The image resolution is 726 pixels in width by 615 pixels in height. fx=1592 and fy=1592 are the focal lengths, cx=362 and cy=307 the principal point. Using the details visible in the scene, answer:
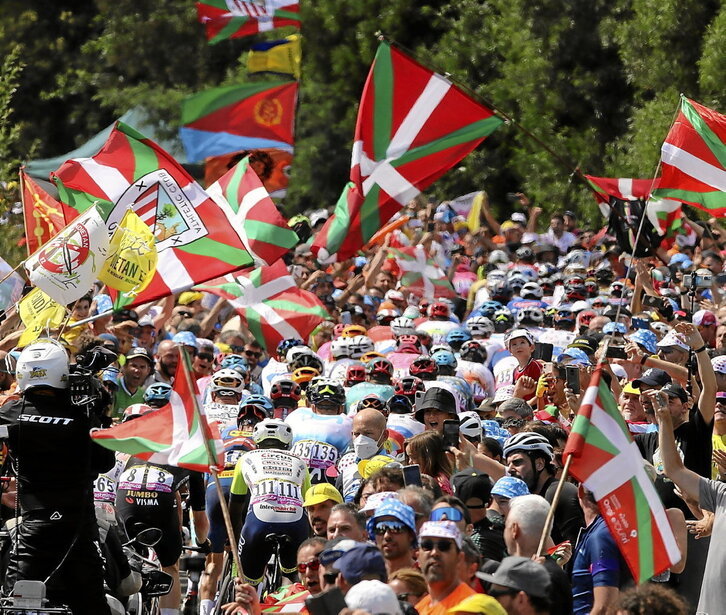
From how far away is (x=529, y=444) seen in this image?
9.62m

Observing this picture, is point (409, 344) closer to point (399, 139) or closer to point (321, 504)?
point (399, 139)

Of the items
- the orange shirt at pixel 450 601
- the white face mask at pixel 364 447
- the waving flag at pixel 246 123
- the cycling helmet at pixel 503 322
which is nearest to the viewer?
the orange shirt at pixel 450 601

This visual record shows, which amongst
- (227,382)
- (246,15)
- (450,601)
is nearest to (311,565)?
(450,601)

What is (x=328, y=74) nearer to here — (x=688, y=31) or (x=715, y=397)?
(x=688, y=31)

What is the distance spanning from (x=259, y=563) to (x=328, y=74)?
99.8 ft

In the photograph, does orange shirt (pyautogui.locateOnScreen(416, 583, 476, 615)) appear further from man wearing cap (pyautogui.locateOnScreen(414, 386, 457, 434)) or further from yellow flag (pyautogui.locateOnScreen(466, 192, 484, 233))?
yellow flag (pyautogui.locateOnScreen(466, 192, 484, 233))

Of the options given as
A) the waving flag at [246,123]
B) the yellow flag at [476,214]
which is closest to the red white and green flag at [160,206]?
the waving flag at [246,123]

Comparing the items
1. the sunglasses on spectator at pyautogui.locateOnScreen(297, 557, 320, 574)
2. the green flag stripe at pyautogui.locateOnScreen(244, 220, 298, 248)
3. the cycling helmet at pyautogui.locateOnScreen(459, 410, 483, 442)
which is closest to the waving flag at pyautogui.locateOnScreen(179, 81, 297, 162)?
the green flag stripe at pyautogui.locateOnScreen(244, 220, 298, 248)

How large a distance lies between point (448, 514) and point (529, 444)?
79.6 inches

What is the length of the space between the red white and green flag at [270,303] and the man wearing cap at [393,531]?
8.96 metres

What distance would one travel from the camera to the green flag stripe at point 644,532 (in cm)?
752

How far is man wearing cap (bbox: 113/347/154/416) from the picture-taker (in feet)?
47.1

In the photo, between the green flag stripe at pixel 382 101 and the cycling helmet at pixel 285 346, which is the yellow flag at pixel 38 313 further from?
the green flag stripe at pixel 382 101

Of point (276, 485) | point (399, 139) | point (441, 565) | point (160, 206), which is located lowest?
point (276, 485)
